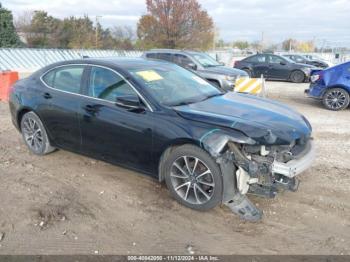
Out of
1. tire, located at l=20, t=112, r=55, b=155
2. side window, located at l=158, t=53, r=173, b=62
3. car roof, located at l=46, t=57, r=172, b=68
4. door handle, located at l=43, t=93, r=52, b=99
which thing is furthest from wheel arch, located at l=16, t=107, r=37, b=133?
side window, located at l=158, t=53, r=173, b=62

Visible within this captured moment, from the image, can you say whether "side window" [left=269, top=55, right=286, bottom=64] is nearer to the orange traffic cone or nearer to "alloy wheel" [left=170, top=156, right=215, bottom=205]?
the orange traffic cone

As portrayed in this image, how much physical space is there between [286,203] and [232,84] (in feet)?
25.1

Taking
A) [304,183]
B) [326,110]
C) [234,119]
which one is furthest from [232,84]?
[234,119]

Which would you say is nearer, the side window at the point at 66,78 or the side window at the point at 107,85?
the side window at the point at 107,85

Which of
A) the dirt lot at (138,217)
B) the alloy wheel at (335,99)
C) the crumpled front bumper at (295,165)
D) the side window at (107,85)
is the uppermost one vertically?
the side window at (107,85)

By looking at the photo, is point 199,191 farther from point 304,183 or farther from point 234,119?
point 304,183

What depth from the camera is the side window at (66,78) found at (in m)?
5.21

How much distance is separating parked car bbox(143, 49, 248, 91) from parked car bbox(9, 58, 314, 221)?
637 centimetres

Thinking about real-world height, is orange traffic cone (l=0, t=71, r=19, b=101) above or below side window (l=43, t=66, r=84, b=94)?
below

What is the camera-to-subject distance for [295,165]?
3.97m

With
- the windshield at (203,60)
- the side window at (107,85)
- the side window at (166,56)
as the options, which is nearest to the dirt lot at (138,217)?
the side window at (107,85)

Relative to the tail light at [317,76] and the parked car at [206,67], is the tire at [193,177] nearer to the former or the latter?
the parked car at [206,67]

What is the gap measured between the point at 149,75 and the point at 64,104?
1.30 m

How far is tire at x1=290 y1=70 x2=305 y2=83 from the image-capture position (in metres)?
18.5
